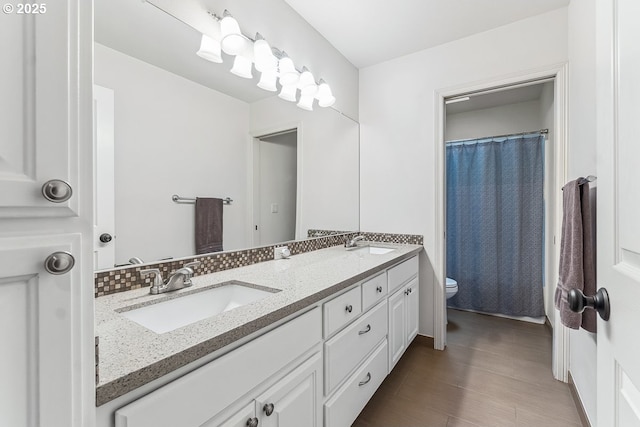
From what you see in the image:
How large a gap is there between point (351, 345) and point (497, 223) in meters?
2.46

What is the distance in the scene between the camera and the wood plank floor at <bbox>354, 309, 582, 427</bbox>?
1.57 meters

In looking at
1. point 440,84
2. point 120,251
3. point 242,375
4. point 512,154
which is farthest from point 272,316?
point 512,154

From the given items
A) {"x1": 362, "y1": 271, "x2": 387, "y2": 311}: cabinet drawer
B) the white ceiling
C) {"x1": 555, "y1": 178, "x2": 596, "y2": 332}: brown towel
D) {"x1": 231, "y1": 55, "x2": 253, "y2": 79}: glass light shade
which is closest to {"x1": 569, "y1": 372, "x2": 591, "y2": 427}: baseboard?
{"x1": 555, "y1": 178, "x2": 596, "y2": 332}: brown towel

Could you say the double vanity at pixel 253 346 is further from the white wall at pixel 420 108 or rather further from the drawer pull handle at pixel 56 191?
the white wall at pixel 420 108

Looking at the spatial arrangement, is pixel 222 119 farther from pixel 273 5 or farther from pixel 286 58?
pixel 273 5

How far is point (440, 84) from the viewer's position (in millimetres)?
2324

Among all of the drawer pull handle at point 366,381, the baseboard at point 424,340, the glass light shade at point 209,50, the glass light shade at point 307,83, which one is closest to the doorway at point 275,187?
the glass light shade at point 307,83

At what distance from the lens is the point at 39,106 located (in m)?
0.44

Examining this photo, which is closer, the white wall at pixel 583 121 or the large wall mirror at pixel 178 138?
the large wall mirror at pixel 178 138

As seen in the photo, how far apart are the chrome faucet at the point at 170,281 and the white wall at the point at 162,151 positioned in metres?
0.10

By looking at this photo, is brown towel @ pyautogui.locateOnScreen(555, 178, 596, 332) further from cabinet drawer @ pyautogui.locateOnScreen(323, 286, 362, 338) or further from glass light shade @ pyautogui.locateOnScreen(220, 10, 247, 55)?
glass light shade @ pyautogui.locateOnScreen(220, 10, 247, 55)

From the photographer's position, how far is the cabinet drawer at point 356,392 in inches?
48.2

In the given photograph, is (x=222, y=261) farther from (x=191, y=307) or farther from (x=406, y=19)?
(x=406, y=19)

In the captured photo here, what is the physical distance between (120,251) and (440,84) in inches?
95.0
